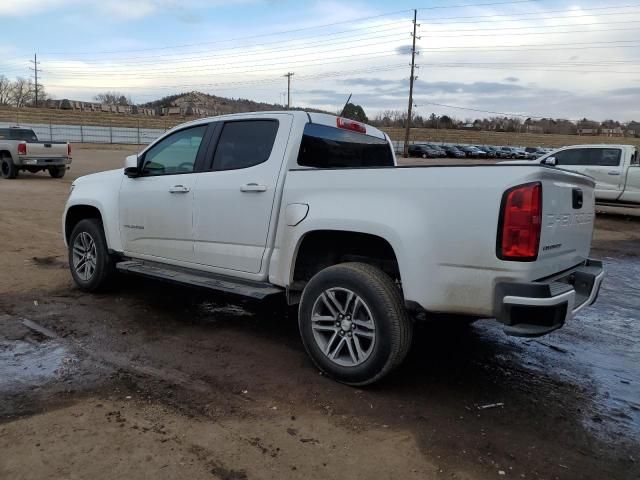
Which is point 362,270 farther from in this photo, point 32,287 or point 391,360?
point 32,287

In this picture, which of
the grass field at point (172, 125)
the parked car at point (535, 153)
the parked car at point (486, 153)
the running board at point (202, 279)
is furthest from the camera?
the parked car at point (486, 153)

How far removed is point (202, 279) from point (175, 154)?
1309mm

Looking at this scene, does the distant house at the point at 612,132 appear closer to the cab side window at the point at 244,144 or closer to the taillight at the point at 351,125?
the taillight at the point at 351,125

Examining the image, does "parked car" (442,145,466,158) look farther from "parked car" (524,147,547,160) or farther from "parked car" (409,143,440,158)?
"parked car" (524,147,547,160)

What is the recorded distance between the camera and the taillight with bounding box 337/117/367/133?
4.89 m

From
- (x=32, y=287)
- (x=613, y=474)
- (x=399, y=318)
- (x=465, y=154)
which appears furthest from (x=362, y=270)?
(x=465, y=154)

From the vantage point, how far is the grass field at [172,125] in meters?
63.8

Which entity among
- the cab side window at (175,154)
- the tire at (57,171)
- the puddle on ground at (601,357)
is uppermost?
the cab side window at (175,154)

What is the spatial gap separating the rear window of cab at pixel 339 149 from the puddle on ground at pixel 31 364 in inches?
93.9

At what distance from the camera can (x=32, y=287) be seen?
20.4 feet

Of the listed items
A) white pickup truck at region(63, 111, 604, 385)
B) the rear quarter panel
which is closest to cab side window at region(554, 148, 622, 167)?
white pickup truck at region(63, 111, 604, 385)

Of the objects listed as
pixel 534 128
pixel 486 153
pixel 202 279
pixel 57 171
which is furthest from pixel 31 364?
pixel 534 128

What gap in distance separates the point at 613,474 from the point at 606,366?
180cm

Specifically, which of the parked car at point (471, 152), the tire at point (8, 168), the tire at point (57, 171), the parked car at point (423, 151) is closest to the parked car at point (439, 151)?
the parked car at point (423, 151)
